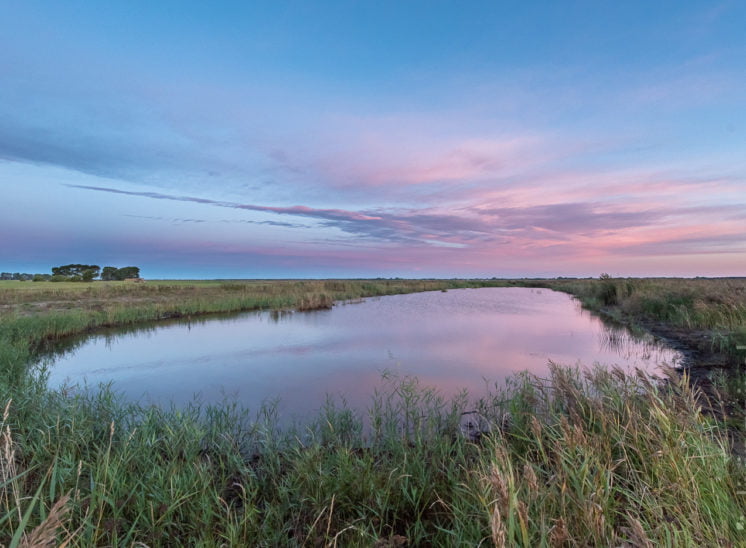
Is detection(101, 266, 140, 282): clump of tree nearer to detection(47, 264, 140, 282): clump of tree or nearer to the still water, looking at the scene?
detection(47, 264, 140, 282): clump of tree

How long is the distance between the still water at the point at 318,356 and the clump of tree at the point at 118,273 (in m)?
57.2

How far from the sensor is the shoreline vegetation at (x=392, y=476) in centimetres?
194

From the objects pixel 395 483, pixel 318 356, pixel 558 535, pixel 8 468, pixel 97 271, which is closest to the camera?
pixel 558 535

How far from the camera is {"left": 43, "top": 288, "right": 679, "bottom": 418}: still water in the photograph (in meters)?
7.39

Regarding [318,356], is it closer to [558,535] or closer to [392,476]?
[392,476]

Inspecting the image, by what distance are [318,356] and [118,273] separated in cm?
7059

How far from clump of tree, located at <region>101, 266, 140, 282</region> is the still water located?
57.2 metres

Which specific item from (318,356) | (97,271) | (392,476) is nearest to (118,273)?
(97,271)

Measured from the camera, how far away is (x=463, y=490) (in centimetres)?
280

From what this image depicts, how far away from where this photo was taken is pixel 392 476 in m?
3.24

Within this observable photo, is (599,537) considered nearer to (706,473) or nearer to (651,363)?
(706,473)

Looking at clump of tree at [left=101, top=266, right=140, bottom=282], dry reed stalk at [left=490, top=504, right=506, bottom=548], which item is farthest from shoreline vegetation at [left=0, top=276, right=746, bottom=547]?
clump of tree at [left=101, top=266, right=140, bottom=282]

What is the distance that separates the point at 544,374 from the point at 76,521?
332 inches

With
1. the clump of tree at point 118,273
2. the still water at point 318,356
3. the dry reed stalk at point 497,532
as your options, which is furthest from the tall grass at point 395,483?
the clump of tree at point 118,273
